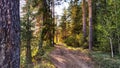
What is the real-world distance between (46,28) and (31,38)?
20.0 feet

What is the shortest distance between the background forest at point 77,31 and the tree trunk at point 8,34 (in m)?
13.3

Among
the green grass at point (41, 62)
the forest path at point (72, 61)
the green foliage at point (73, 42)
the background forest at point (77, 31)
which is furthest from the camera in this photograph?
the green foliage at point (73, 42)

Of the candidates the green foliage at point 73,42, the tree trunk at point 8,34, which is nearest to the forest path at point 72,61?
the green foliage at point 73,42

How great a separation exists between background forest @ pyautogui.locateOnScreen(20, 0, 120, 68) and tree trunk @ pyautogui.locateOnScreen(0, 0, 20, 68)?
43.5 feet

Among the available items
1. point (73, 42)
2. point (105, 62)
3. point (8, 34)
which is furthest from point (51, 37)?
point (8, 34)

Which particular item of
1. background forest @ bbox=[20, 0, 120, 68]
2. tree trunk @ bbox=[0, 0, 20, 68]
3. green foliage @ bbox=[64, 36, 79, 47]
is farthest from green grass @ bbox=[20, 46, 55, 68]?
tree trunk @ bbox=[0, 0, 20, 68]

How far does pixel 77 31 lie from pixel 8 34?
26.8 m

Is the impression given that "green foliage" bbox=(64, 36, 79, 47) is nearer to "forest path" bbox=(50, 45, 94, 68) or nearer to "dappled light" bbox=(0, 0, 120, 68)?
"dappled light" bbox=(0, 0, 120, 68)

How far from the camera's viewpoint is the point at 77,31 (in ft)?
95.9

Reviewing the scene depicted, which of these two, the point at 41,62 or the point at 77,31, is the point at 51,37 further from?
the point at 41,62

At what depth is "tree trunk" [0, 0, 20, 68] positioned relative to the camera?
2.57 meters

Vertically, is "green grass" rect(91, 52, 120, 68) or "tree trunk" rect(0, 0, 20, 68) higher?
"tree trunk" rect(0, 0, 20, 68)

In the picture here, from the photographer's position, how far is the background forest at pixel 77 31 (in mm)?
17547

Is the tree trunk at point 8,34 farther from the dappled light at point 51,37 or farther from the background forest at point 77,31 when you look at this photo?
the background forest at point 77,31
